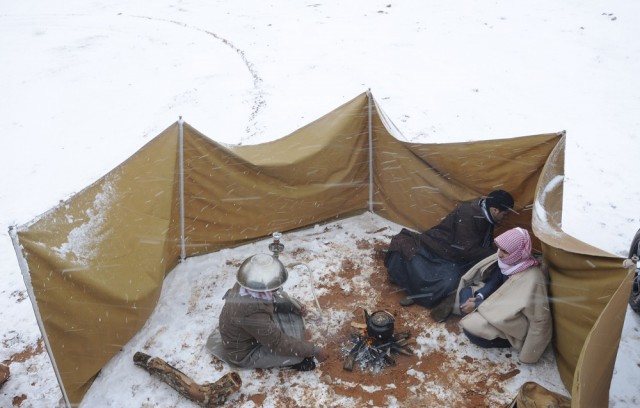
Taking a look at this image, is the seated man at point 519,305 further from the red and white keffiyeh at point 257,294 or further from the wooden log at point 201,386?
the wooden log at point 201,386

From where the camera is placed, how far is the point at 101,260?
4.09 meters

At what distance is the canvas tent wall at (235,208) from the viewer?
3648mm

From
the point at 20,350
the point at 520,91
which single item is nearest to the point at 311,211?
the point at 20,350

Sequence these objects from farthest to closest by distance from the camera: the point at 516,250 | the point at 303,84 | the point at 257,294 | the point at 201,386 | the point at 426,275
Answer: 1. the point at 303,84
2. the point at 426,275
3. the point at 516,250
4. the point at 201,386
5. the point at 257,294

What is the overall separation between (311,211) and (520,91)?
19.9ft

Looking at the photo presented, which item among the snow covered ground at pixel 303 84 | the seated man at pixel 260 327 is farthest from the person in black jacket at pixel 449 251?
the snow covered ground at pixel 303 84

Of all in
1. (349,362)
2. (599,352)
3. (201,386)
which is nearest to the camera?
(599,352)

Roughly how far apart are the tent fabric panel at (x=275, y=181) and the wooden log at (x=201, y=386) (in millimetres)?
1712

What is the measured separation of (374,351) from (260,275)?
132 centimetres

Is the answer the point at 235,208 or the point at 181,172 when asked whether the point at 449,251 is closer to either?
the point at 235,208

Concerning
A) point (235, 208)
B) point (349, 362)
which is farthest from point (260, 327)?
point (235, 208)

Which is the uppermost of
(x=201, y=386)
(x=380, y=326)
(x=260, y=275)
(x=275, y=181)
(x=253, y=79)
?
(x=260, y=275)

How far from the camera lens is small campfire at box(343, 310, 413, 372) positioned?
4.31 meters

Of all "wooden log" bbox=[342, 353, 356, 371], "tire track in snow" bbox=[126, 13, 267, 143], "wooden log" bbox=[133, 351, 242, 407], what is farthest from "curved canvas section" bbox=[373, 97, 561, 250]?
"tire track in snow" bbox=[126, 13, 267, 143]
